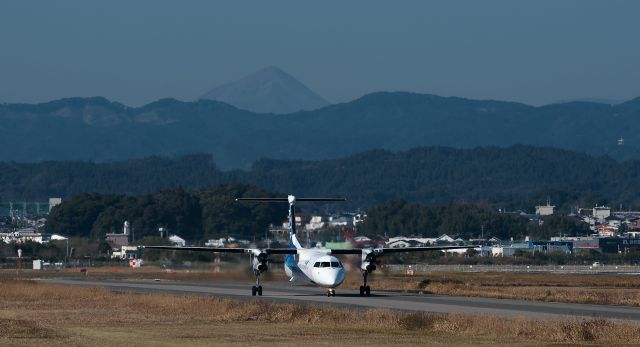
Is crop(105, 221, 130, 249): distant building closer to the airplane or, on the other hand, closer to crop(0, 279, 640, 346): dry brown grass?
the airplane

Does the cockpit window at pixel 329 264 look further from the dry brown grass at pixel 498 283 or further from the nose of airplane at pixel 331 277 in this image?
the dry brown grass at pixel 498 283

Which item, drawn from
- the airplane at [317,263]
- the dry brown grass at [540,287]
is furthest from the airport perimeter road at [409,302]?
the dry brown grass at [540,287]

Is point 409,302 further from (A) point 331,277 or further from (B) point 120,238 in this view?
(B) point 120,238

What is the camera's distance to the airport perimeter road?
51938 mm

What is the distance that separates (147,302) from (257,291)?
9.74m

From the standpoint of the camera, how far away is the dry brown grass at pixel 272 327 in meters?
40.0

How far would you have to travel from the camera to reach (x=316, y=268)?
64938mm

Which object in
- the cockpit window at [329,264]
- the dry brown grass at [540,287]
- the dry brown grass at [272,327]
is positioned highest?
the cockpit window at [329,264]

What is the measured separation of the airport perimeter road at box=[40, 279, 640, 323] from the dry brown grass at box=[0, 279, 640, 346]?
4690mm

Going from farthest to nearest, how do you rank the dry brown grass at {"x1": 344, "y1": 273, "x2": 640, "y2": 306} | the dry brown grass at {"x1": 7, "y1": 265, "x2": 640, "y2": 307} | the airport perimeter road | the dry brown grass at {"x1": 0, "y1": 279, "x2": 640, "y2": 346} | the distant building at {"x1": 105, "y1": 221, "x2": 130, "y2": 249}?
the distant building at {"x1": 105, "y1": 221, "x2": 130, "y2": 249}
the dry brown grass at {"x1": 7, "y1": 265, "x2": 640, "y2": 307}
the dry brown grass at {"x1": 344, "y1": 273, "x2": 640, "y2": 306}
the airport perimeter road
the dry brown grass at {"x1": 0, "y1": 279, "x2": 640, "y2": 346}

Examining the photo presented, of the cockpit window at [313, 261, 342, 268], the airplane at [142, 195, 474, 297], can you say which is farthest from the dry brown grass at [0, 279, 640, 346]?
the cockpit window at [313, 261, 342, 268]

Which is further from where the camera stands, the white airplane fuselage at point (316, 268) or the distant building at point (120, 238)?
the distant building at point (120, 238)

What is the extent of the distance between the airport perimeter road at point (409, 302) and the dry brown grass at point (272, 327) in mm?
4690

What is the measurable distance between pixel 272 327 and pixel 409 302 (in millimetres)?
15071
